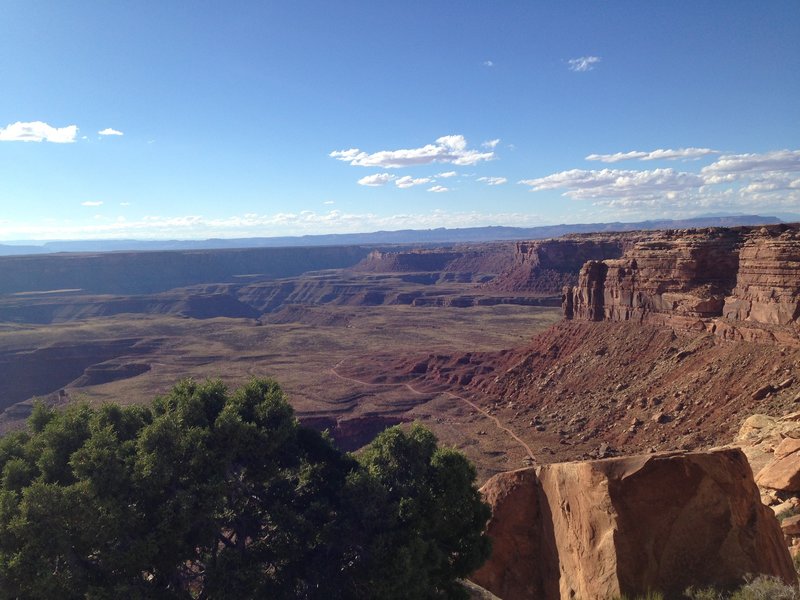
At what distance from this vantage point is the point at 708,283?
41.3 meters

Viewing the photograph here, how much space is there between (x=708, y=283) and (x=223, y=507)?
39592 mm

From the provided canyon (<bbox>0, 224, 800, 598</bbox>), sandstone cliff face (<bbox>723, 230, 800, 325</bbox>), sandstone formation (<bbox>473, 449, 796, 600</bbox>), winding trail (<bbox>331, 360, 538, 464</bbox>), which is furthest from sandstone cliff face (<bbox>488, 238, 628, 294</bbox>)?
sandstone formation (<bbox>473, 449, 796, 600</bbox>)

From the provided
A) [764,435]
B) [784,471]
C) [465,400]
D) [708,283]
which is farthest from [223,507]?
[465,400]

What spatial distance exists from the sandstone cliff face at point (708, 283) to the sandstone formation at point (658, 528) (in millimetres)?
24573

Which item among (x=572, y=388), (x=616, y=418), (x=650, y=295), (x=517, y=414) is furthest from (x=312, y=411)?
(x=650, y=295)

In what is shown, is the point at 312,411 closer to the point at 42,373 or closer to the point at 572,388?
the point at 572,388

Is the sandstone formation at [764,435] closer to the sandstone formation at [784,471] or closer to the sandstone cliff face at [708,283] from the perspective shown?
the sandstone formation at [784,471]

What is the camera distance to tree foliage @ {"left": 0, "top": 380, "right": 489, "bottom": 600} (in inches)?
484

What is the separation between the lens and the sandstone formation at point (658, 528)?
12.2 m

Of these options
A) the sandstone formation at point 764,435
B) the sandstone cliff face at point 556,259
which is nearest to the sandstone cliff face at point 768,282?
the sandstone formation at point 764,435

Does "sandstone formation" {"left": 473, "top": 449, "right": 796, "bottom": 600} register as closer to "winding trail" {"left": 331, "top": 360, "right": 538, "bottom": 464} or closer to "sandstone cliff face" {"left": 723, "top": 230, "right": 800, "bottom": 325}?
"winding trail" {"left": 331, "top": 360, "right": 538, "bottom": 464}

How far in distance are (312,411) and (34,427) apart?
133 feet

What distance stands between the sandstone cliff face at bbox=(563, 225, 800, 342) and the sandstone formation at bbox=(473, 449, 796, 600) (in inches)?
967

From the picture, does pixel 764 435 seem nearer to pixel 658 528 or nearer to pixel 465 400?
pixel 658 528
